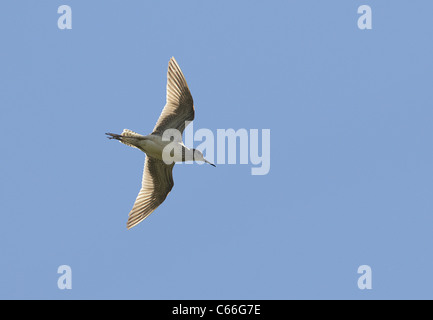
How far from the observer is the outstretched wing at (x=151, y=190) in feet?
49.5

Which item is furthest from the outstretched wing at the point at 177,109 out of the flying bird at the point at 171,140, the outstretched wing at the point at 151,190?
the outstretched wing at the point at 151,190

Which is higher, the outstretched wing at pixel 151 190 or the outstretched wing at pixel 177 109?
the outstretched wing at pixel 177 109

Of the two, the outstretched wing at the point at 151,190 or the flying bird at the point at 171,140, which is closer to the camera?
the flying bird at the point at 171,140

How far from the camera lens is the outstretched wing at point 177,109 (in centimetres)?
1439

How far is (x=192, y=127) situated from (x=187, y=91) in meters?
0.71

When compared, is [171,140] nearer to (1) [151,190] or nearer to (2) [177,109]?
(2) [177,109]

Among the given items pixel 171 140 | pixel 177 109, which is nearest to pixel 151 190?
pixel 171 140

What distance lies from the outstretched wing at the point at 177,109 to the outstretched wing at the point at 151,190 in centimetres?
95

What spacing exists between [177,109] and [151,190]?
1.88 meters

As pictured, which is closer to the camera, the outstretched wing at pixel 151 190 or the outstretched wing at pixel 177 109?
the outstretched wing at pixel 177 109

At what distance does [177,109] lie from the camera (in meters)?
14.4

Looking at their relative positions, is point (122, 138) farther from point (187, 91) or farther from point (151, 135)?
point (187, 91)

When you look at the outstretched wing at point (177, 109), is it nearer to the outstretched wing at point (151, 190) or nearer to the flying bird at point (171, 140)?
the flying bird at point (171, 140)
